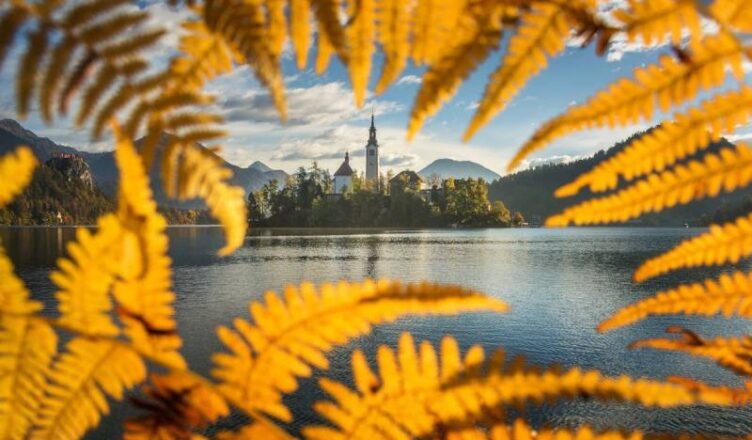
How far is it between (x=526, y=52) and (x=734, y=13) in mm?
156

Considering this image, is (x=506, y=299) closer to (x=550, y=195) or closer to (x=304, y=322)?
(x=304, y=322)

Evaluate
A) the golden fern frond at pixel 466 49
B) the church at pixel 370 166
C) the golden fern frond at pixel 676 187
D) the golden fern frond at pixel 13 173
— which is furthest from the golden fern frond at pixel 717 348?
the church at pixel 370 166

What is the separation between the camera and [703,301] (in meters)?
0.58

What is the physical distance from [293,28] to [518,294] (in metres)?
24.0

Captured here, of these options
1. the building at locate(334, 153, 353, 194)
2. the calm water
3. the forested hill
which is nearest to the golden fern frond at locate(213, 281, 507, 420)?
the calm water

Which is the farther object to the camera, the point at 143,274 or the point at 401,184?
the point at 401,184

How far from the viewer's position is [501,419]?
0.40 meters

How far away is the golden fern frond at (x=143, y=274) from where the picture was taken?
292mm

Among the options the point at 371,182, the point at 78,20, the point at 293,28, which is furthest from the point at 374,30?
the point at 371,182

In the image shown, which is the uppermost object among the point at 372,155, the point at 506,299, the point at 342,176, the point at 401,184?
the point at 372,155

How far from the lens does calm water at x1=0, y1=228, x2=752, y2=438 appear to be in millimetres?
12141

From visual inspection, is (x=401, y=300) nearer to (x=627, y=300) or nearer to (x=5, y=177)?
(x=5, y=177)

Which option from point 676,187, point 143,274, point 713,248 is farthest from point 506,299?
point 143,274

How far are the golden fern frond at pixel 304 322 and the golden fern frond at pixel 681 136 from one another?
21 centimetres
